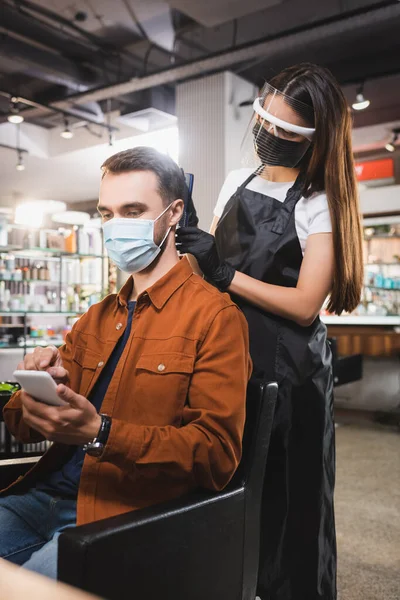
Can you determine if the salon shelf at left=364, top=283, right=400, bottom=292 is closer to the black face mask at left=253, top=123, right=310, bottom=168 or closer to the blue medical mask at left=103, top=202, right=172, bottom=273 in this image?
the black face mask at left=253, top=123, right=310, bottom=168

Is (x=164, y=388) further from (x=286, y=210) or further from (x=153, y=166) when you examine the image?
(x=286, y=210)

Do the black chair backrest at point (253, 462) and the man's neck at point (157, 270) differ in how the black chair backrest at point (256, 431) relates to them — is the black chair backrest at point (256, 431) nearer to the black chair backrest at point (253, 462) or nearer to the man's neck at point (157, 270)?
the black chair backrest at point (253, 462)

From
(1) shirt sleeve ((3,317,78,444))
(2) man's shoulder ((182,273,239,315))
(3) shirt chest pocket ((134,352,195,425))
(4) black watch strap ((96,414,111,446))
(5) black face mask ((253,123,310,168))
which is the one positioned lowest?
(1) shirt sleeve ((3,317,78,444))

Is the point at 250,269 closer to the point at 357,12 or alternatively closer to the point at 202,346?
the point at 202,346

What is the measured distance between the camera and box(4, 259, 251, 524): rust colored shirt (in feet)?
3.56

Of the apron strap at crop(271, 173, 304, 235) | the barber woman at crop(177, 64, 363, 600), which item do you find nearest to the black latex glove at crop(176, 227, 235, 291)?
the barber woman at crop(177, 64, 363, 600)

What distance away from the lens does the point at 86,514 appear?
1.18 m

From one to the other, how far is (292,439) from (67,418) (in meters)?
0.75

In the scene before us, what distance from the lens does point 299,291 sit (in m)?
1.54

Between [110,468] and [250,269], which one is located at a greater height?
[250,269]

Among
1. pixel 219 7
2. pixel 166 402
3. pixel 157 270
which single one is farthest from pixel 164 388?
pixel 219 7

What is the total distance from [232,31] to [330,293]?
4.98m

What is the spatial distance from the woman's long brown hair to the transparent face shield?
0.02 m

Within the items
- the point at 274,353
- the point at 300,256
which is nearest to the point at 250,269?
the point at 300,256
